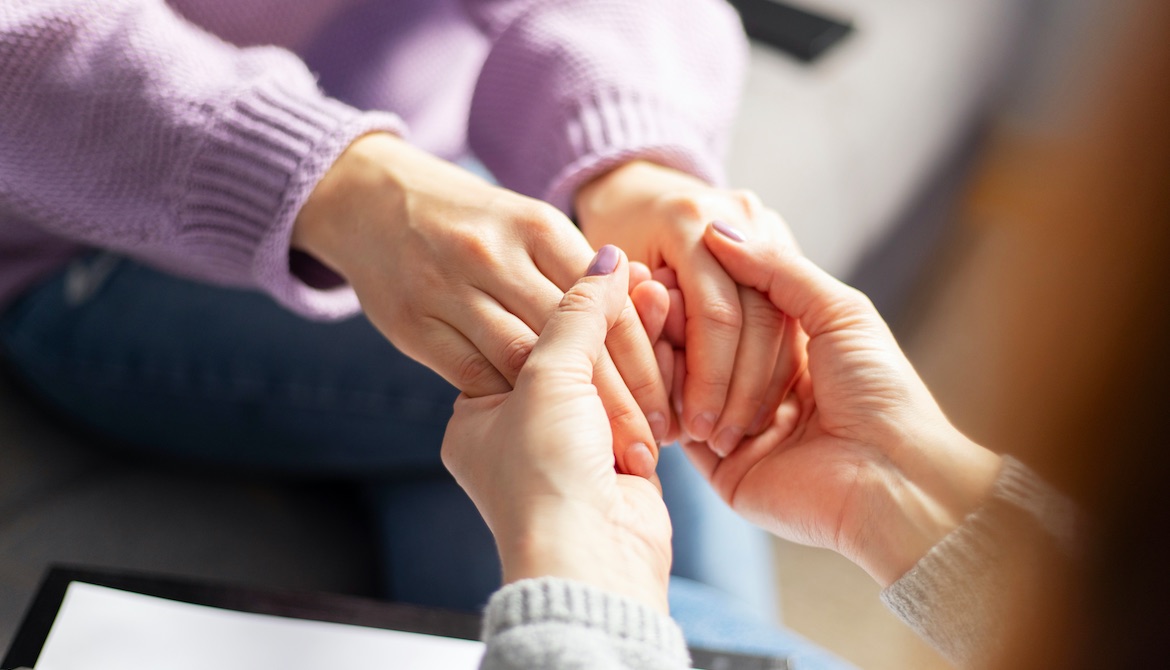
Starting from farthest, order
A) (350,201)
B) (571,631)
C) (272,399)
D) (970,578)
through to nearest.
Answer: (272,399) < (350,201) < (970,578) < (571,631)

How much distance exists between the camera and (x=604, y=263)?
544 mm

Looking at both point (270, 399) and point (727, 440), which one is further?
point (270, 399)

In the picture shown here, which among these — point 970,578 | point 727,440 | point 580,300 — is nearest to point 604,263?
point 580,300

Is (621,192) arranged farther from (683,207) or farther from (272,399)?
(272,399)

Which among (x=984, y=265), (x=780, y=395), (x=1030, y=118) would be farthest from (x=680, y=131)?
(x=984, y=265)

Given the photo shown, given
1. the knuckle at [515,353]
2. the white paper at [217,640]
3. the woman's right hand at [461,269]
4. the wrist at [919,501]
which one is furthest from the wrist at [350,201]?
the wrist at [919,501]

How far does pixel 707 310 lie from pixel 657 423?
3.3 inches

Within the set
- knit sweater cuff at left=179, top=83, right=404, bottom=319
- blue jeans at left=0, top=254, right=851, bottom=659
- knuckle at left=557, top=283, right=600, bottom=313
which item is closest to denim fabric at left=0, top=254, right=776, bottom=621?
blue jeans at left=0, top=254, right=851, bottom=659

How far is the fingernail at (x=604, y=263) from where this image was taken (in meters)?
0.54

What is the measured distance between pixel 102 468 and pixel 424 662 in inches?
13.8

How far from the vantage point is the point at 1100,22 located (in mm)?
889

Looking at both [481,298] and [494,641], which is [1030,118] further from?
[494,641]

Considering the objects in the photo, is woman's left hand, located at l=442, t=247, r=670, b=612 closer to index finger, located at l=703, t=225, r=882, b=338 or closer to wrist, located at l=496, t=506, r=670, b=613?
wrist, located at l=496, t=506, r=670, b=613

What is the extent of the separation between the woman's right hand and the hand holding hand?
84 millimetres
